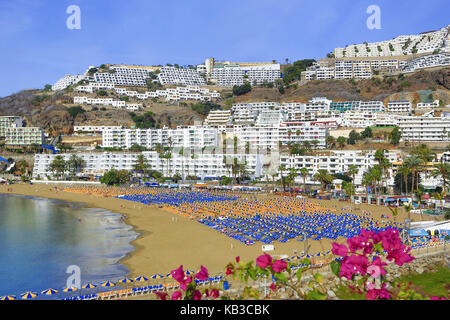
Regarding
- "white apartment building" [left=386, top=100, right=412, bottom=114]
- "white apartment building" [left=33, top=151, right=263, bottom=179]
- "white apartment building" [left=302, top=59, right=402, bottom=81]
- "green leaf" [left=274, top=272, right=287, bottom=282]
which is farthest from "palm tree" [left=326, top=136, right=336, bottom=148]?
"green leaf" [left=274, top=272, right=287, bottom=282]

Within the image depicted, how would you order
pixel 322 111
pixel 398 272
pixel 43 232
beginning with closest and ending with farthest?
pixel 398 272
pixel 43 232
pixel 322 111

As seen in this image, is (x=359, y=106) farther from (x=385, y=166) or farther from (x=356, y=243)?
(x=356, y=243)

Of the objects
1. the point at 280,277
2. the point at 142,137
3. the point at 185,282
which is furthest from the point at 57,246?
the point at 142,137

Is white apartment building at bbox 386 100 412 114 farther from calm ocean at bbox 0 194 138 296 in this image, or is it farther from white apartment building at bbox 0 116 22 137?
white apartment building at bbox 0 116 22 137

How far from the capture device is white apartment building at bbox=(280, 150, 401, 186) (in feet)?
227

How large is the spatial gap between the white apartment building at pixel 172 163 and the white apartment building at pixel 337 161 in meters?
7.93

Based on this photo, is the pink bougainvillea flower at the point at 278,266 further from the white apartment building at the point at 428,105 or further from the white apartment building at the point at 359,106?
the white apartment building at the point at 428,105

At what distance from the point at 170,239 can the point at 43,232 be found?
13.7m

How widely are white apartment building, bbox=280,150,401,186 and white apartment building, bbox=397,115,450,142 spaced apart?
17106 mm

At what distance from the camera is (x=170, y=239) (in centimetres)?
3462

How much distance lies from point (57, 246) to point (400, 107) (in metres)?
96.1

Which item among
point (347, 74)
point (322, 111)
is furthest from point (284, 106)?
point (347, 74)
